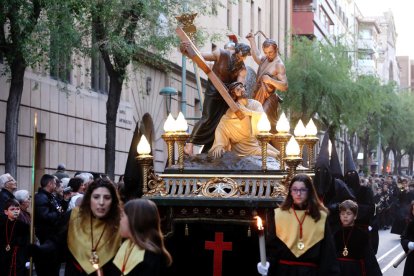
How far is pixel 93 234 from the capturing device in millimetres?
8891

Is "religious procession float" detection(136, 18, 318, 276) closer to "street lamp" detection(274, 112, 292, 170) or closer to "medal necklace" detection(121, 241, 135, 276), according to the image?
"street lamp" detection(274, 112, 292, 170)

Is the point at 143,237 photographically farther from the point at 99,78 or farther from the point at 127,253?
the point at 99,78

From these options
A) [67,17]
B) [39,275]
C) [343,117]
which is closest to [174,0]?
[67,17]

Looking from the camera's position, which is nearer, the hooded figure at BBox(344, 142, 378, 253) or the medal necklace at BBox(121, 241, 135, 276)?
the medal necklace at BBox(121, 241, 135, 276)

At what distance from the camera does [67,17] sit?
20.8 metres

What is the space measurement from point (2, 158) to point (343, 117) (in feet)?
87.8

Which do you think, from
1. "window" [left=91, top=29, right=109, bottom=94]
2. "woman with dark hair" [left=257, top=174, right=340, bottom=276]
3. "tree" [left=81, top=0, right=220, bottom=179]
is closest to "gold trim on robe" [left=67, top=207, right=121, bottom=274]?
"woman with dark hair" [left=257, top=174, right=340, bottom=276]

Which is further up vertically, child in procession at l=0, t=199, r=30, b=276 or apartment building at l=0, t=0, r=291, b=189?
apartment building at l=0, t=0, r=291, b=189

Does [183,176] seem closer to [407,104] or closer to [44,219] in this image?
[44,219]

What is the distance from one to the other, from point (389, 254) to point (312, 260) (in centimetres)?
1689

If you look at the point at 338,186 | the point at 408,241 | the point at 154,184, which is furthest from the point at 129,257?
the point at 408,241

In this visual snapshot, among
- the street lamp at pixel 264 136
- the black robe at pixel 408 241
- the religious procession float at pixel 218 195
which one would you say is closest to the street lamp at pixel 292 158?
the religious procession float at pixel 218 195

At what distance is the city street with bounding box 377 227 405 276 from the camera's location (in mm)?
21681

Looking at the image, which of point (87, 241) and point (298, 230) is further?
point (298, 230)
